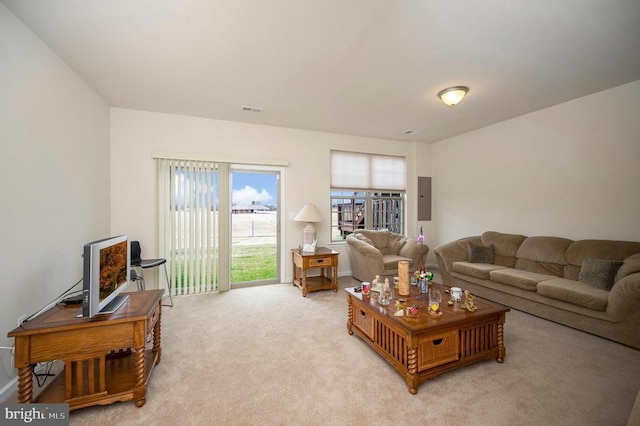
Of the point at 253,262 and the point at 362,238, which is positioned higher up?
the point at 362,238

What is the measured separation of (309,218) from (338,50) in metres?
2.36

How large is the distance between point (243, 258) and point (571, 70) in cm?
512

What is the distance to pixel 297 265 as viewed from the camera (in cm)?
404

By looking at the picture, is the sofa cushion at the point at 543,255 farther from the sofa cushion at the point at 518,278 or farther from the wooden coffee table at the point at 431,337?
the wooden coffee table at the point at 431,337

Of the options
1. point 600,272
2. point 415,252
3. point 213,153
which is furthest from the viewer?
point 415,252

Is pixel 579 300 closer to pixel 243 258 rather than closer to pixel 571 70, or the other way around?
pixel 571 70

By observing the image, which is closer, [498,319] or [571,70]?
[498,319]

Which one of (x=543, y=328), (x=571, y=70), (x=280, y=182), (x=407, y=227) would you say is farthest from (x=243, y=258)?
(x=571, y=70)

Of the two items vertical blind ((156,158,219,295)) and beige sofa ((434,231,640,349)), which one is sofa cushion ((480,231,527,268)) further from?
vertical blind ((156,158,219,295))

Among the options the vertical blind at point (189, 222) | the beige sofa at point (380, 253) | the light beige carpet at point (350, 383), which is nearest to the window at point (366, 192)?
the beige sofa at point (380, 253)

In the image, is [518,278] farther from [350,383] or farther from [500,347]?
[350,383]

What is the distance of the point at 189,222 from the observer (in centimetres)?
380

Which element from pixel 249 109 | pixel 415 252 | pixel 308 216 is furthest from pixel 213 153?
pixel 415 252

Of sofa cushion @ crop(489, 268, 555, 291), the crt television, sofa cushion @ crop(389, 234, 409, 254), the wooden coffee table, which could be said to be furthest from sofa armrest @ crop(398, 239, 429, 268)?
the crt television
